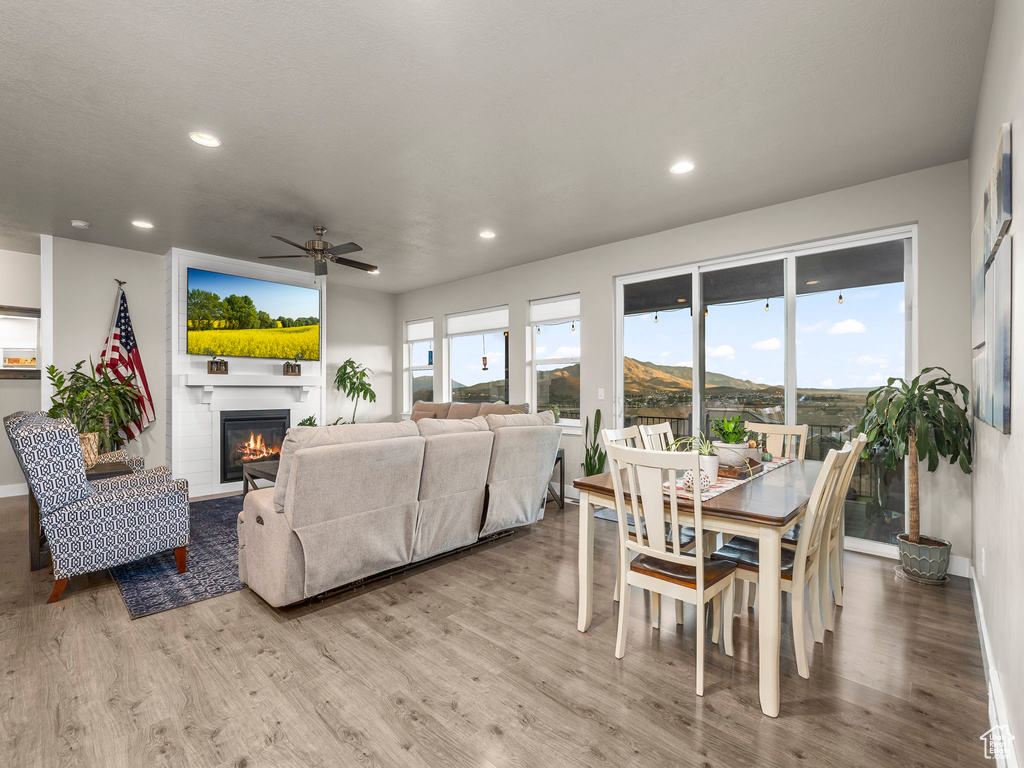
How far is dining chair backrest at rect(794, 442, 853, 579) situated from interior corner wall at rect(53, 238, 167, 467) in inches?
256

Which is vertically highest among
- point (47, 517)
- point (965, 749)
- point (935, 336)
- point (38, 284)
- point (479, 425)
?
point (38, 284)

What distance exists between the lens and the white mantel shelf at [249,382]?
5.72 metres

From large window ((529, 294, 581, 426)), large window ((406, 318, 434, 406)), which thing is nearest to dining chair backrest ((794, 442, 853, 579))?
large window ((529, 294, 581, 426))

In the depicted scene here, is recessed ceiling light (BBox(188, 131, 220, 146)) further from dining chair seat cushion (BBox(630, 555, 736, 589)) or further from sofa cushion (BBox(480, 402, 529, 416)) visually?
Answer: sofa cushion (BBox(480, 402, 529, 416))

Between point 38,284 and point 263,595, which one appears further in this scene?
point 38,284

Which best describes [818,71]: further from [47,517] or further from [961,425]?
[47,517]

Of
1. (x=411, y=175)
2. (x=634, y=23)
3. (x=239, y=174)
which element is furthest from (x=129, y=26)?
(x=634, y=23)

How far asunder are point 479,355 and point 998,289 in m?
5.75

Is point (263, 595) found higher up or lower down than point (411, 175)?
lower down

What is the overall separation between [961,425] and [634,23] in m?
3.10

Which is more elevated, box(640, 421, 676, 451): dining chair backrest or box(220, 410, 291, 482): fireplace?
box(640, 421, 676, 451): dining chair backrest

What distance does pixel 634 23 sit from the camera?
2.12 meters

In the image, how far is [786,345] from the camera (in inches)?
166

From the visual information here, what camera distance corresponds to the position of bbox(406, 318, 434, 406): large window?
7.82 metres
